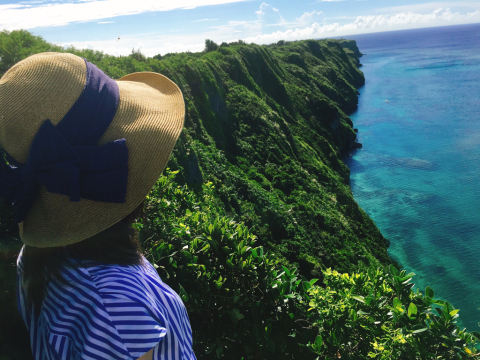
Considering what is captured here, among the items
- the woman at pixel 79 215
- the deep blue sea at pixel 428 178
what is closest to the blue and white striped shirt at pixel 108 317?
the woman at pixel 79 215

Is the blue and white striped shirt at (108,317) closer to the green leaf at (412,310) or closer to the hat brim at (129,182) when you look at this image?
the hat brim at (129,182)

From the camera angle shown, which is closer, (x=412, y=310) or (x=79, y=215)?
(x=79, y=215)

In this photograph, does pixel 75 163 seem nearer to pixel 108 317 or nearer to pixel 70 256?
pixel 70 256

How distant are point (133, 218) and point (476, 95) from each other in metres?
96.8

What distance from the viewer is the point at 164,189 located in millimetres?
4711

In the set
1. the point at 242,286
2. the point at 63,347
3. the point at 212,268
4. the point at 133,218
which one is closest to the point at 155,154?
the point at 133,218

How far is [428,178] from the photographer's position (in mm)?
43812

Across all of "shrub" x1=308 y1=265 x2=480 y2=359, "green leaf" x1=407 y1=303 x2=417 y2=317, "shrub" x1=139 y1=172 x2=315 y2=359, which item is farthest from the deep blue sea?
"shrub" x1=139 y1=172 x2=315 y2=359

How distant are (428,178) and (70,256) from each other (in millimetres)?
50546

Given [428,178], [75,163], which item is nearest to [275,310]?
[75,163]

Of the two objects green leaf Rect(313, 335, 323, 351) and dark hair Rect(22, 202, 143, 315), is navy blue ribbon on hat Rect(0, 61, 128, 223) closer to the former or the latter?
dark hair Rect(22, 202, 143, 315)

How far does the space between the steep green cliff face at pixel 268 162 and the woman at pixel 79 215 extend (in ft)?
36.8

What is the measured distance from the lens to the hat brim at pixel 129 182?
1.54 meters

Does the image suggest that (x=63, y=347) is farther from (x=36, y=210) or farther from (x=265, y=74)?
(x=265, y=74)
